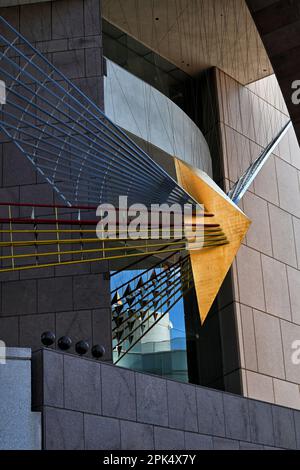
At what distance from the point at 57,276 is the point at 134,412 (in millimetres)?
4963

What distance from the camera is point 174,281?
22141 mm

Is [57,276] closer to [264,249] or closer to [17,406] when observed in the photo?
[17,406]

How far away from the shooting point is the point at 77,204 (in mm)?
19906

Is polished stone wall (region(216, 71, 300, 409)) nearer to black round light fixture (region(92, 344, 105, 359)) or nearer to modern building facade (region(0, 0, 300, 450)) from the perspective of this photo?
modern building facade (region(0, 0, 300, 450))

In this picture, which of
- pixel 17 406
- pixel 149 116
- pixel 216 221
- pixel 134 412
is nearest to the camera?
pixel 17 406

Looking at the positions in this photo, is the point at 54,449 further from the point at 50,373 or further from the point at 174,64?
the point at 174,64

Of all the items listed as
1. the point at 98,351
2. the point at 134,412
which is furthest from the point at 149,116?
the point at 134,412

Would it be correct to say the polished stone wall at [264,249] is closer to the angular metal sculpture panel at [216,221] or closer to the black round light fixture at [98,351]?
the angular metal sculpture panel at [216,221]

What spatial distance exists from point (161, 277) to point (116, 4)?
25.6 feet

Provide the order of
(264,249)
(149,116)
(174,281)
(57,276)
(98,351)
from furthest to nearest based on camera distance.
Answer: (264,249), (149,116), (174,281), (57,276), (98,351)

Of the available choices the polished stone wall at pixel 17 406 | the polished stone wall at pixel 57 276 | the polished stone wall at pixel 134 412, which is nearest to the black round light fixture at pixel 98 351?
the polished stone wall at pixel 134 412

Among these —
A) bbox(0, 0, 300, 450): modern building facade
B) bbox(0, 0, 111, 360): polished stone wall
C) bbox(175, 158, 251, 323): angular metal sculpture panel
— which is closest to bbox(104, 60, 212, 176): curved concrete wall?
bbox(0, 0, 300, 450): modern building facade

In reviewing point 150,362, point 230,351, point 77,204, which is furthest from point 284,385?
Result: point 77,204

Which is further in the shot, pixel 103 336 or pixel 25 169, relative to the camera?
pixel 25 169
